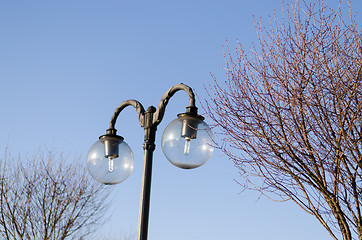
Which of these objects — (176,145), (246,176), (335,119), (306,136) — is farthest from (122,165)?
(335,119)

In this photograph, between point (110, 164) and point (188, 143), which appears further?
point (110, 164)

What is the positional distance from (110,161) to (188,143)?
37.5 inches

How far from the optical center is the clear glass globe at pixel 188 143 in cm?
402

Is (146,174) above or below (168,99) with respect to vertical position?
below

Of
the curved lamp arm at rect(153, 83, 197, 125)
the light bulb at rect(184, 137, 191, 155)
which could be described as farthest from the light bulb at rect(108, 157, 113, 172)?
the light bulb at rect(184, 137, 191, 155)

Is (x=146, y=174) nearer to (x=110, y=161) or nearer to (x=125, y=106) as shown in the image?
(x=110, y=161)

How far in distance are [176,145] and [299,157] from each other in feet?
7.33

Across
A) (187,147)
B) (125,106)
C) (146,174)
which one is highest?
(125,106)

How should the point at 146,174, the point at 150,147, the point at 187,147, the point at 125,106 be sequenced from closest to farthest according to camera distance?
the point at 187,147 → the point at 146,174 → the point at 150,147 → the point at 125,106

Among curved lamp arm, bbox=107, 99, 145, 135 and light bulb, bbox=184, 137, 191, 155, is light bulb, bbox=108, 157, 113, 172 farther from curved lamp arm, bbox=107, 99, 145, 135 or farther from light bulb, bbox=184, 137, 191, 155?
light bulb, bbox=184, 137, 191, 155

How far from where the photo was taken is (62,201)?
14.9 metres

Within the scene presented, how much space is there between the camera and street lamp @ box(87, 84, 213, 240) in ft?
13.2

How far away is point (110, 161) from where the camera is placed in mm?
4582

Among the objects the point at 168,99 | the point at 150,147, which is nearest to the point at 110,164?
the point at 150,147
